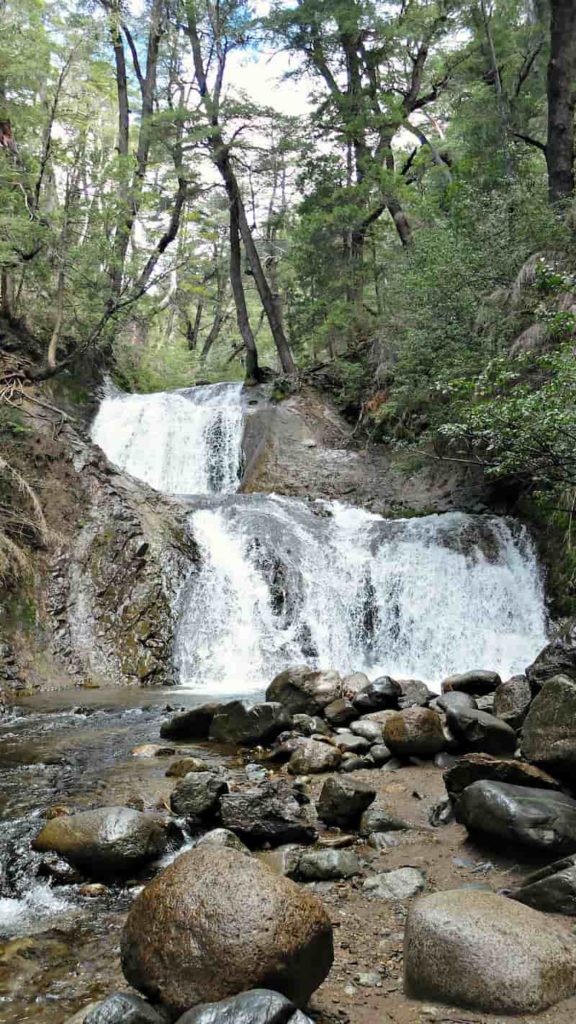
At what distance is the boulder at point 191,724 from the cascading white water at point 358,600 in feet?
8.61

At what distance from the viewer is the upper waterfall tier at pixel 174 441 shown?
56.7 ft

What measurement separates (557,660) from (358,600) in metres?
5.76

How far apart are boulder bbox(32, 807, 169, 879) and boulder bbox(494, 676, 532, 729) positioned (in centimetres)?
369

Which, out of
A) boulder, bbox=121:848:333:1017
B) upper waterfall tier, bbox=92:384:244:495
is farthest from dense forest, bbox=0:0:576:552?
boulder, bbox=121:848:333:1017

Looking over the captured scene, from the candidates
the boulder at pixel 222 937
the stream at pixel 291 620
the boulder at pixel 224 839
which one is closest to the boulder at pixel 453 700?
the stream at pixel 291 620

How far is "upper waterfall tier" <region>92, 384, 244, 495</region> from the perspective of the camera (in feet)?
56.7

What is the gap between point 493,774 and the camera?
465 cm

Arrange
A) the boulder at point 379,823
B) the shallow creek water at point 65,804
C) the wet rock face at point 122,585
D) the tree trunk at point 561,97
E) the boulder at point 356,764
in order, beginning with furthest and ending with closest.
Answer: the tree trunk at point 561,97 → the wet rock face at point 122,585 → the boulder at point 356,764 → the boulder at point 379,823 → the shallow creek water at point 65,804

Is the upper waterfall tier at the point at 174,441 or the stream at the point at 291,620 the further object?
the upper waterfall tier at the point at 174,441

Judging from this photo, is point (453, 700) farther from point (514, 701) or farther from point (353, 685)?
point (353, 685)

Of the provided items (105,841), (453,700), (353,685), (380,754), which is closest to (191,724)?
(380,754)

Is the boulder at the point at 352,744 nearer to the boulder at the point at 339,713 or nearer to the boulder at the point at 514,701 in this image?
the boulder at the point at 339,713

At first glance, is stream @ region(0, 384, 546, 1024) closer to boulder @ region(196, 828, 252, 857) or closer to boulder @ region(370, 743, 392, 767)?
boulder @ region(196, 828, 252, 857)

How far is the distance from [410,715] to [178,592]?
5843mm
